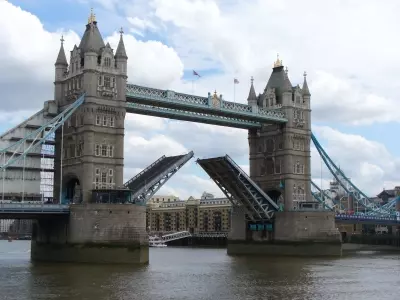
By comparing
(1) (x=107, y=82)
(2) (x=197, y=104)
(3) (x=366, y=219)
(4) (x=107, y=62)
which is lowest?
(3) (x=366, y=219)

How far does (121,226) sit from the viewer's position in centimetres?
6519

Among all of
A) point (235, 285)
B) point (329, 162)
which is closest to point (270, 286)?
point (235, 285)

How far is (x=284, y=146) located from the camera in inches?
3553

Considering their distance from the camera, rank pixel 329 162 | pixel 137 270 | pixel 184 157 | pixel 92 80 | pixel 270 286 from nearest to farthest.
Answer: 1. pixel 270 286
2. pixel 137 270
3. pixel 92 80
4. pixel 184 157
5. pixel 329 162

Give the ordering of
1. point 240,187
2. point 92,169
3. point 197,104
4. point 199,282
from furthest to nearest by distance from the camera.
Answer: point 240,187 → point 197,104 → point 92,169 → point 199,282

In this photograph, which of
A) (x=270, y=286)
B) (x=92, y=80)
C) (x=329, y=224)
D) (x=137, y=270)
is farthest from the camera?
(x=329, y=224)

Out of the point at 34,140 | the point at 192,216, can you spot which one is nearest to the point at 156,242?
the point at 192,216

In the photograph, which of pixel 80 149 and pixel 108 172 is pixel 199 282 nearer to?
pixel 108 172

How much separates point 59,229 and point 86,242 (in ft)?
17.3

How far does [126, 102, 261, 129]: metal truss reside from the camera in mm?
74625

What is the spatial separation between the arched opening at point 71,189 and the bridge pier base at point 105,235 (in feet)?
12.5

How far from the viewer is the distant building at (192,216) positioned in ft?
530

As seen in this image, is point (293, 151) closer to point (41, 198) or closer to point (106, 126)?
point (106, 126)

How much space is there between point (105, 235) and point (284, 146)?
3391cm
